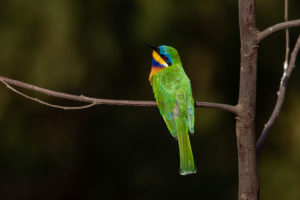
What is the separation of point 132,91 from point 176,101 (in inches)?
76.5

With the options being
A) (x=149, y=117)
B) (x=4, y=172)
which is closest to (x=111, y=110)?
(x=149, y=117)

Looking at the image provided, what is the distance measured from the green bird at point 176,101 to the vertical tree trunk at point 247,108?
0.57m

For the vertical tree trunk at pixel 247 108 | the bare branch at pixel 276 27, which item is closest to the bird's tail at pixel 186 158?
the vertical tree trunk at pixel 247 108

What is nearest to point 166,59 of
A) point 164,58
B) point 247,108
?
point 164,58

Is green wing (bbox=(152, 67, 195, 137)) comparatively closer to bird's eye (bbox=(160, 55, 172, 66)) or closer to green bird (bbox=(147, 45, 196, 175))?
green bird (bbox=(147, 45, 196, 175))

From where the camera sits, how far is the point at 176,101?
7.75 feet

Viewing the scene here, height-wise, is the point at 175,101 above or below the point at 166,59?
below

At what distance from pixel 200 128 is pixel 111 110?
0.73m

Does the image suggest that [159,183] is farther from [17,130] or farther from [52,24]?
[52,24]

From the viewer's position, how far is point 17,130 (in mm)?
4129

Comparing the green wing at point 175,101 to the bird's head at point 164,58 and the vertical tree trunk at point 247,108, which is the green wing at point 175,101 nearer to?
the bird's head at point 164,58

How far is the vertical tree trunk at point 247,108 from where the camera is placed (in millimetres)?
1495

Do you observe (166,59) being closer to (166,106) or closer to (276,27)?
(166,106)

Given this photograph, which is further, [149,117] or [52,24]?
[149,117]
